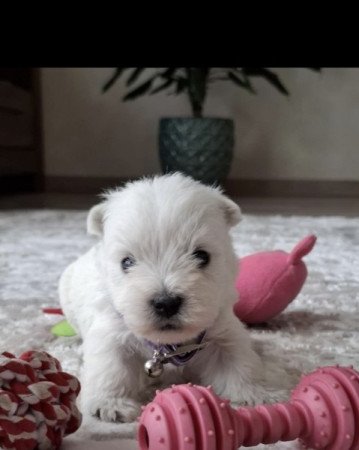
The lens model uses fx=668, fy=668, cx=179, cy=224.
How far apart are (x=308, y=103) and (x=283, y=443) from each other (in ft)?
13.3

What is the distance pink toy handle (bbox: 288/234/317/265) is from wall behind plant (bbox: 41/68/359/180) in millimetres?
3347

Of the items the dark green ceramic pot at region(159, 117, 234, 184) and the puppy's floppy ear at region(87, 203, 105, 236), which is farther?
the dark green ceramic pot at region(159, 117, 234, 184)

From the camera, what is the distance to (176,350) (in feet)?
3.52

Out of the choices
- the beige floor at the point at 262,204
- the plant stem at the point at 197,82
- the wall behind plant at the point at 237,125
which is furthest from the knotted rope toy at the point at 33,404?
the wall behind plant at the point at 237,125

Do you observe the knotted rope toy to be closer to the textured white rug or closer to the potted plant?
the textured white rug

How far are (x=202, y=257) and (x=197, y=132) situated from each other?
3267mm

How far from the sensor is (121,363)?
109cm

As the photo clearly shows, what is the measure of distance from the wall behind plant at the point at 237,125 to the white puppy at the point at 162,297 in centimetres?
366

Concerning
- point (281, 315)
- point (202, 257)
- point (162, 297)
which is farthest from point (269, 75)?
point (162, 297)

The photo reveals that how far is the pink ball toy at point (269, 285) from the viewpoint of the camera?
143 cm

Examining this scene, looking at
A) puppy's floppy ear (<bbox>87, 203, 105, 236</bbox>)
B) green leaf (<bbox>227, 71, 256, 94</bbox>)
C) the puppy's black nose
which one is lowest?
the puppy's black nose

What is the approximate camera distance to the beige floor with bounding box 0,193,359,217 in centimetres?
366

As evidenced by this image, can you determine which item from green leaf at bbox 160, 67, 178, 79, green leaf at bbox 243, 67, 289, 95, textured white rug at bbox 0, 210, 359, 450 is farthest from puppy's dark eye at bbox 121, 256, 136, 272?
green leaf at bbox 160, 67, 178, 79

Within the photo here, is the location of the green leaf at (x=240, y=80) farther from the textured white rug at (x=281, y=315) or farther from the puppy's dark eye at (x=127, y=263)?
the puppy's dark eye at (x=127, y=263)
